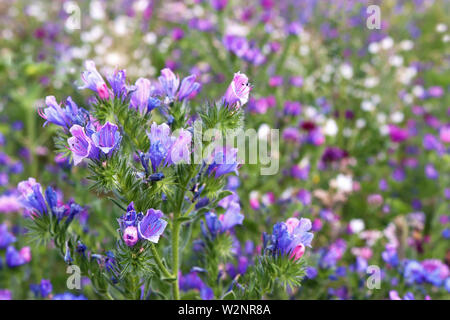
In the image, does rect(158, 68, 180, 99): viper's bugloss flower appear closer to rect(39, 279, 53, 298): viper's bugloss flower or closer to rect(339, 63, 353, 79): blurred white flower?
rect(39, 279, 53, 298): viper's bugloss flower

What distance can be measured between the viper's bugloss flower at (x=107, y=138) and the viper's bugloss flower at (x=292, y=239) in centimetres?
63

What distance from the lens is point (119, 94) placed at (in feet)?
5.25

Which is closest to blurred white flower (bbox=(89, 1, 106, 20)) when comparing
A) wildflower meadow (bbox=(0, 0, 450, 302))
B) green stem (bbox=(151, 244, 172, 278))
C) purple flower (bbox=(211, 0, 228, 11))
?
wildflower meadow (bbox=(0, 0, 450, 302))

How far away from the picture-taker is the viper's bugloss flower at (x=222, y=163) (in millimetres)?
1555

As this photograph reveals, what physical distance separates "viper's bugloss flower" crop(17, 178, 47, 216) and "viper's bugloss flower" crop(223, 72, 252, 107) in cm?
78

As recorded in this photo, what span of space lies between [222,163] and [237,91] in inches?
10.3

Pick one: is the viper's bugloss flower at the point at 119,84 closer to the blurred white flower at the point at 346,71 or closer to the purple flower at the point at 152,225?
the purple flower at the point at 152,225

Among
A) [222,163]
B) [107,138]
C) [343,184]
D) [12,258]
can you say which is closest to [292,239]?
[222,163]

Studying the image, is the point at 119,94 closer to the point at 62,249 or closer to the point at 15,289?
the point at 62,249

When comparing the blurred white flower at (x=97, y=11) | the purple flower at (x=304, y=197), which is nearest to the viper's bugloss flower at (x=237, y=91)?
the purple flower at (x=304, y=197)

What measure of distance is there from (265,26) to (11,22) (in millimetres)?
3848

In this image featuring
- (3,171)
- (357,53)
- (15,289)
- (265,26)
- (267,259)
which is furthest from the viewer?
(357,53)

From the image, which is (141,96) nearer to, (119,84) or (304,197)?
(119,84)
